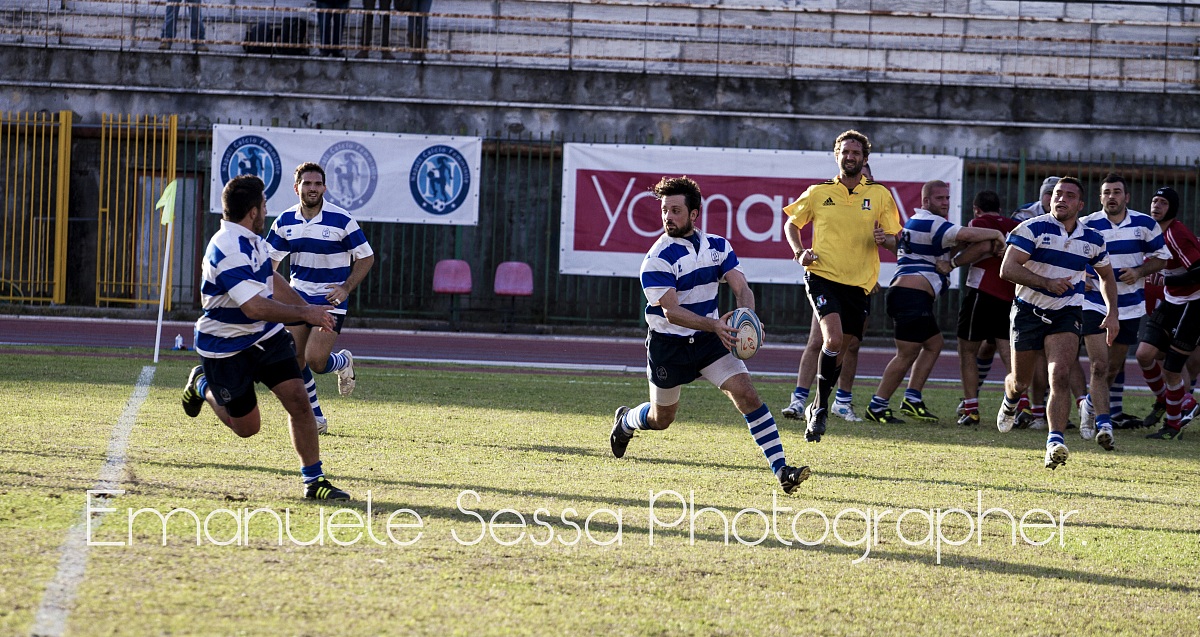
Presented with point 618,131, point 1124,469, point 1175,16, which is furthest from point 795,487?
point 1175,16

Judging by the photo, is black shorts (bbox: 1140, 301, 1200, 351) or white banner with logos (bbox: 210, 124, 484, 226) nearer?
black shorts (bbox: 1140, 301, 1200, 351)

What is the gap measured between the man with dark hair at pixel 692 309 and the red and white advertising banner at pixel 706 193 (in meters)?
13.0

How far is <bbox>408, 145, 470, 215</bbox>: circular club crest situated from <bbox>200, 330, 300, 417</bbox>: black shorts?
13.8 m

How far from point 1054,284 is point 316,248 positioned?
5011 millimetres

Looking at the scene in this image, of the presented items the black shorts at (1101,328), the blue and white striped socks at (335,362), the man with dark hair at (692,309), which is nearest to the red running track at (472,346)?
the black shorts at (1101,328)

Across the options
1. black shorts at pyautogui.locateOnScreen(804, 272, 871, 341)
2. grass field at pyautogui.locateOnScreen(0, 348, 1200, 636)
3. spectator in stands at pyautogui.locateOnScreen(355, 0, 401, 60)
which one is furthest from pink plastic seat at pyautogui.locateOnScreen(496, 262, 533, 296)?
black shorts at pyautogui.locateOnScreen(804, 272, 871, 341)

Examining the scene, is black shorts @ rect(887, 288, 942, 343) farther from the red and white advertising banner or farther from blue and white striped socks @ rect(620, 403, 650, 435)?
the red and white advertising banner

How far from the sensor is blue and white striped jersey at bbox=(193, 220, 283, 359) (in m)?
6.84

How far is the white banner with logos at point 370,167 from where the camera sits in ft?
67.4

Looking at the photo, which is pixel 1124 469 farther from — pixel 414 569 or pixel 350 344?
pixel 350 344

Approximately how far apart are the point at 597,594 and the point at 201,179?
1817 centimetres

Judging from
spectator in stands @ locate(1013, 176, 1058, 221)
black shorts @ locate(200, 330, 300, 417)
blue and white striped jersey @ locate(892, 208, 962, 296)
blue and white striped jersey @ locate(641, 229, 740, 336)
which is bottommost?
black shorts @ locate(200, 330, 300, 417)

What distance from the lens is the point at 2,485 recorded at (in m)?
6.76

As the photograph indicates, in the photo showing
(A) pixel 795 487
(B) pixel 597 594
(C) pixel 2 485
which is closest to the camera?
(B) pixel 597 594
